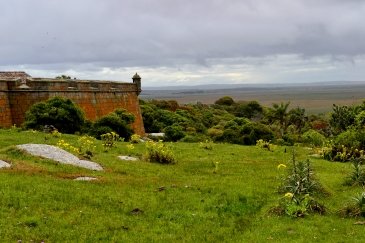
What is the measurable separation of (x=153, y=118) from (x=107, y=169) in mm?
49107

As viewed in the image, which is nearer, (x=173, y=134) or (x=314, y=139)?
(x=314, y=139)

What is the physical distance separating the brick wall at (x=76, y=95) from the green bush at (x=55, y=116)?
145 inches

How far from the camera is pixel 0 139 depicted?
28.0 meters

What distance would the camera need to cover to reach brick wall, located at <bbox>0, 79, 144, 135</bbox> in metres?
41.1

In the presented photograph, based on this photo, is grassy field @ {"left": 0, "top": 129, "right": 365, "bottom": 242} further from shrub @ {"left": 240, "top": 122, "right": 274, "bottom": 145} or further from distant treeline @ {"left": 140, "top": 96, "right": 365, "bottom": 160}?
shrub @ {"left": 240, "top": 122, "right": 274, "bottom": 145}

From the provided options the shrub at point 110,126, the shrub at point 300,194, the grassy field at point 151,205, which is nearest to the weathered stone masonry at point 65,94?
the shrub at point 110,126

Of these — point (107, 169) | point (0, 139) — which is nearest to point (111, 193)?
point (107, 169)

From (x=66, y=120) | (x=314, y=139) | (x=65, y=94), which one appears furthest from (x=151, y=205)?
(x=314, y=139)

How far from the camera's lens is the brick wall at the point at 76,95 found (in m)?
41.1

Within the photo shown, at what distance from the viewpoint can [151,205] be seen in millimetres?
16469

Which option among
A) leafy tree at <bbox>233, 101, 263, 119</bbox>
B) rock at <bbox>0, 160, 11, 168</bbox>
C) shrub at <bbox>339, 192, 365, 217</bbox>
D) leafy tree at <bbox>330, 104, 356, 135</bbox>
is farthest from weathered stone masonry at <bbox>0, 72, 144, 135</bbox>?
leafy tree at <bbox>233, 101, 263, 119</bbox>

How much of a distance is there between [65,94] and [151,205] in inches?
1224

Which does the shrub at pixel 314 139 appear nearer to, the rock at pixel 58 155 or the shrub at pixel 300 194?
the shrub at pixel 300 194

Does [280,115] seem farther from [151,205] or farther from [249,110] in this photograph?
[151,205]
